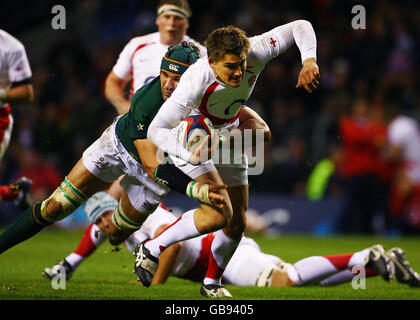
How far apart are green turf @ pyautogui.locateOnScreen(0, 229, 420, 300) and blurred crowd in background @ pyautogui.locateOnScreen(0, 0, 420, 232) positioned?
71.2 inches

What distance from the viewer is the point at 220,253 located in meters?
5.29

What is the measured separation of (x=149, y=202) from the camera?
17.8ft

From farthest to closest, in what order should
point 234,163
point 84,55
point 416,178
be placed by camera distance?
point 84,55 < point 416,178 < point 234,163

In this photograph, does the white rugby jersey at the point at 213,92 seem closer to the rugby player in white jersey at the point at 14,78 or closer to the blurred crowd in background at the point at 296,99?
the rugby player in white jersey at the point at 14,78

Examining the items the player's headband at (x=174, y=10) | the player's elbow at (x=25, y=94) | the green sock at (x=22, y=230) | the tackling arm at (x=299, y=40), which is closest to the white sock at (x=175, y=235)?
the green sock at (x=22, y=230)

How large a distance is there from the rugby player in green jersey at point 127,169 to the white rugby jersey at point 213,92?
0.35 metres

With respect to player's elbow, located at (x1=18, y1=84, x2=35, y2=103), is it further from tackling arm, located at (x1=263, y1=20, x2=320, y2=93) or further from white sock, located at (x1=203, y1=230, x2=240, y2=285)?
tackling arm, located at (x1=263, y1=20, x2=320, y2=93)

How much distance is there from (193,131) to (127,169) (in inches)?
31.9

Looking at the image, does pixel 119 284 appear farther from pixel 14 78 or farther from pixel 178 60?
pixel 14 78

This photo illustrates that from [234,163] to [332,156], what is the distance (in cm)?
668

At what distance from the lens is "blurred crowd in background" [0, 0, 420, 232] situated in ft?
36.5
